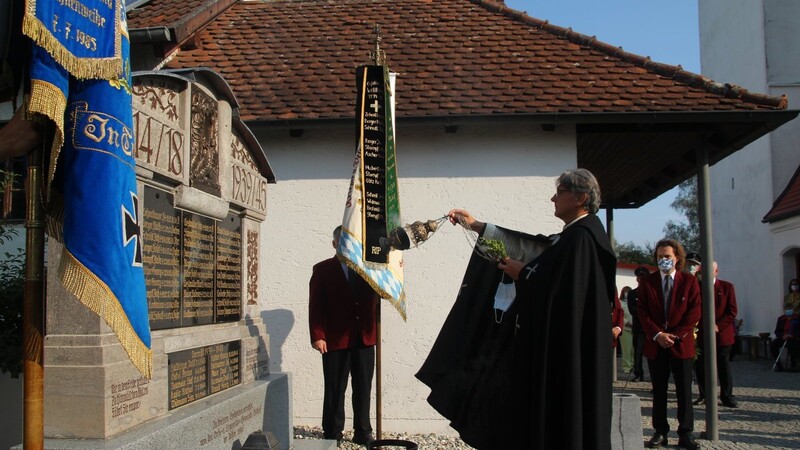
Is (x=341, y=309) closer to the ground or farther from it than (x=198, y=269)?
closer to the ground

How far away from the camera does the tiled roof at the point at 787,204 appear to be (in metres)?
19.7

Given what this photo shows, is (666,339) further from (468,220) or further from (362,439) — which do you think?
(468,220)

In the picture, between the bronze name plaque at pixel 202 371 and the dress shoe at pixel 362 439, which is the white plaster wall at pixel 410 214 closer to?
the dress shoe at pixel 362 439

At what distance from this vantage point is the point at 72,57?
284 centimetres

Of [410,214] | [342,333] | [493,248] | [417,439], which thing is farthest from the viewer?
[410,214]

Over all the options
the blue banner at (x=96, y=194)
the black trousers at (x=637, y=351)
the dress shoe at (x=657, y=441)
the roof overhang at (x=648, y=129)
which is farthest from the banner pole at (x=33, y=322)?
the black trousers at (x=637, y=351)

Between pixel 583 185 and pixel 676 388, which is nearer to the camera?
pixel 583 185

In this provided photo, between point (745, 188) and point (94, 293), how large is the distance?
967 inches

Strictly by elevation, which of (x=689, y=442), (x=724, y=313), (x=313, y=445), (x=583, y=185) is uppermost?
(x=583, y=185)

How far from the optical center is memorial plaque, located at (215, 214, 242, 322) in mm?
5406

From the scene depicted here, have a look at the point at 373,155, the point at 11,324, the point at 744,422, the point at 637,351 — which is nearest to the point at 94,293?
the point at 11,324

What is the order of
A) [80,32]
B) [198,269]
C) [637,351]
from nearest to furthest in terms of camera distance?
1. [80,32]
2. [198,269]
3. [637,351]

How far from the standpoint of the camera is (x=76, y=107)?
122 inches

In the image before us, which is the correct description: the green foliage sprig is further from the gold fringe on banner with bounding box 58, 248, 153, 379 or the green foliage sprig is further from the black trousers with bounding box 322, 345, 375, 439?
the black trousers with bounding box 322, 345, 375, 439
